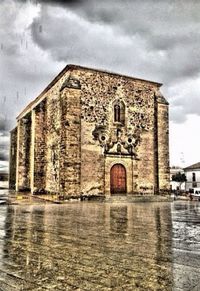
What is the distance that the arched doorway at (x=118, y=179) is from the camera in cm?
1945

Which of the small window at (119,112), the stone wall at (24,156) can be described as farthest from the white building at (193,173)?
the stone wall at (24,156)

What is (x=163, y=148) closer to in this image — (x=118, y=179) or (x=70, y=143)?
(x=118, y=179)

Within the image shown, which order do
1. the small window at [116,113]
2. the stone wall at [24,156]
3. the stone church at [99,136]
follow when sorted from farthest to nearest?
the stone wall at [24,156] → the small window at [116,113] → the stone church at [99,136]

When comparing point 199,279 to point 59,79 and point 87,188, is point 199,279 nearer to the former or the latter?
point 87,188

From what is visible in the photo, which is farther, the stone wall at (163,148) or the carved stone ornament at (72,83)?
the stone wall at (163,148)

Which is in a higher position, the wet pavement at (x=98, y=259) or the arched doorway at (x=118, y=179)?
the arched doorway at (x=118, y=179)

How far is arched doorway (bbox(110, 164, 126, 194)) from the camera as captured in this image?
19.5m

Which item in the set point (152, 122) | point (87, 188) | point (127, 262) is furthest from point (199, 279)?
point (152, 122)

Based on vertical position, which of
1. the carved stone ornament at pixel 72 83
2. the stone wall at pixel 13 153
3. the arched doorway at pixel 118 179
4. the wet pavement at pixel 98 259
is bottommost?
the wet pavement at pixel 98 259

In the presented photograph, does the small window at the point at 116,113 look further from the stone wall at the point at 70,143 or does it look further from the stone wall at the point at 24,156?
the stone wall at the point at 24,156

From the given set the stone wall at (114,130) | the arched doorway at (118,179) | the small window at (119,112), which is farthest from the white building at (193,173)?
the small window at (119,112)

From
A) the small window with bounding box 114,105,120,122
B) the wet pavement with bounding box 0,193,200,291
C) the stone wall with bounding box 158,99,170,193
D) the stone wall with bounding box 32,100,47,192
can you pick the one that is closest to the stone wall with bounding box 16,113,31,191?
the stone wall with bounding box 32,100,47,192

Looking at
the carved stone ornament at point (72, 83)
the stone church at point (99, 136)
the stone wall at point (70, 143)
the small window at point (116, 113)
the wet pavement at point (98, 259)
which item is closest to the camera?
the wet pavement at point (98, 259)

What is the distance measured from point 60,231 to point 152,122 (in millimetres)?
16058
